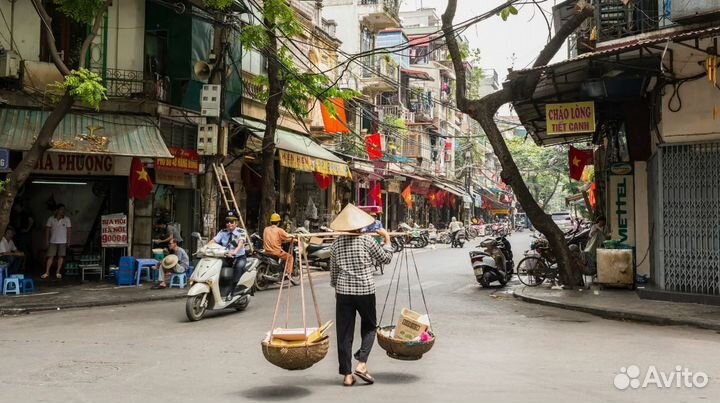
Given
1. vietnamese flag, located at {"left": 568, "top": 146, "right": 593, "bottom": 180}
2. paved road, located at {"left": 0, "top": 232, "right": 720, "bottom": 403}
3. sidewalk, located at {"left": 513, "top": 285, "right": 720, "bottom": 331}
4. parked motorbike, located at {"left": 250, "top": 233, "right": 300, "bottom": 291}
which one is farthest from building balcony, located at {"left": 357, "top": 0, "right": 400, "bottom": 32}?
paved road, located at {"left": 0, "top": 232, "right": 720, "bottom": 403}

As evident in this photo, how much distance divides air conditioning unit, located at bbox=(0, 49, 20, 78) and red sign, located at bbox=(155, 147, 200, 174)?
3.70 meters

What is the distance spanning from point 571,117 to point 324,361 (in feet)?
30.3

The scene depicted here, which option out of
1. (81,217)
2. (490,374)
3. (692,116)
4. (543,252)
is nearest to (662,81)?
(692,116)

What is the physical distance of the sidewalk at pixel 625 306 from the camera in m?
10.2

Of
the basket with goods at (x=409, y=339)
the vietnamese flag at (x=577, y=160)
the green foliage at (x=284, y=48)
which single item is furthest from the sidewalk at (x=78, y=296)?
the vietnamese flag at (x=577, y=160)

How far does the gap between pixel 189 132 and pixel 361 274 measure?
1329cm

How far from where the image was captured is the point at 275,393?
575cm

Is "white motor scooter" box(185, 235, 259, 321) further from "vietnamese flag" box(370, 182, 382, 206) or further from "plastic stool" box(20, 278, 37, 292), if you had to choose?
"vietnamese flag" box(370, 182, 382, 206)

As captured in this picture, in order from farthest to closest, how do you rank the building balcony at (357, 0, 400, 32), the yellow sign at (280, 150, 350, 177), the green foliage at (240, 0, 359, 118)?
the building balcony at (357, 0, 400, 32)
the yellow sign at (280, 150, 350, 177)
the green foliage at (240, 0, 359, 118)

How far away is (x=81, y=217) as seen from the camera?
56.5ft

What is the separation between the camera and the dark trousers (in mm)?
6004

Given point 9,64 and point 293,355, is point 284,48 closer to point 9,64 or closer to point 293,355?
point 9,64

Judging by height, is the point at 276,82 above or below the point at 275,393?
above

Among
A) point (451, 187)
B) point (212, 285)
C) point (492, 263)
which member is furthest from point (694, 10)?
point (451, 187)
